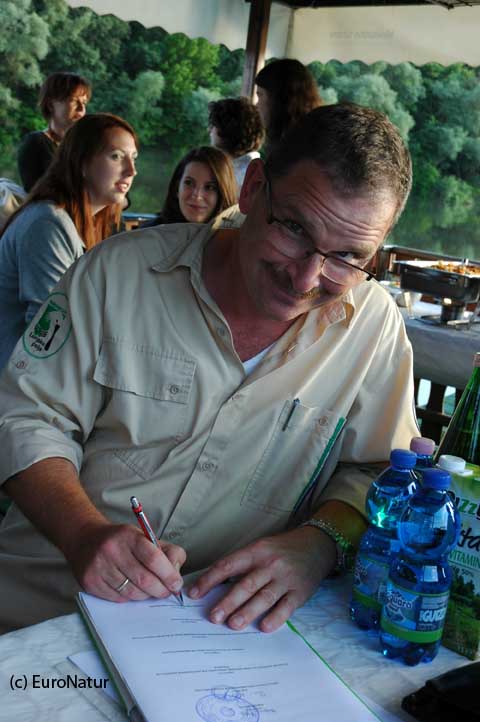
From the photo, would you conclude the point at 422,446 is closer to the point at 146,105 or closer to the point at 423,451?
the point at 423,451

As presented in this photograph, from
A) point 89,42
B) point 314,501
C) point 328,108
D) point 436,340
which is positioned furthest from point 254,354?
point 89,42

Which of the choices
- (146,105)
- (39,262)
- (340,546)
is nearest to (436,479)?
(340,546)

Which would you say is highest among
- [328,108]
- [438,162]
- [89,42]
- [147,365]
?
[89,42]

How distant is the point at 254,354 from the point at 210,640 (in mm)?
587

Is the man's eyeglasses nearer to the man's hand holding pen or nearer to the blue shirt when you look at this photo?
the man's hand holding pen

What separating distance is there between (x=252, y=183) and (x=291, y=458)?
1.64 feet

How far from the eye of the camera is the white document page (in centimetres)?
82

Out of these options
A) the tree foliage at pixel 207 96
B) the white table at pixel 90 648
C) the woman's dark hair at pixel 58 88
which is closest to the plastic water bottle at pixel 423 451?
the white table at pixel 90 648

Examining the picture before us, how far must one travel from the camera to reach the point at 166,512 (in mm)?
1311

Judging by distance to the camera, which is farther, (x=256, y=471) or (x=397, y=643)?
(x=256, y=471)

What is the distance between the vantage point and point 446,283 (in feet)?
11.2

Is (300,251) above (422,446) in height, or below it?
above

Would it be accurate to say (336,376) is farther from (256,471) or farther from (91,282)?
(91,282)

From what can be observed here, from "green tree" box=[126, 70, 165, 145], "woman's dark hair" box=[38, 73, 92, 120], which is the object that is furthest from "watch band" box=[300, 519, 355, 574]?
"green tree" box=[126, 70, 165, 145]
